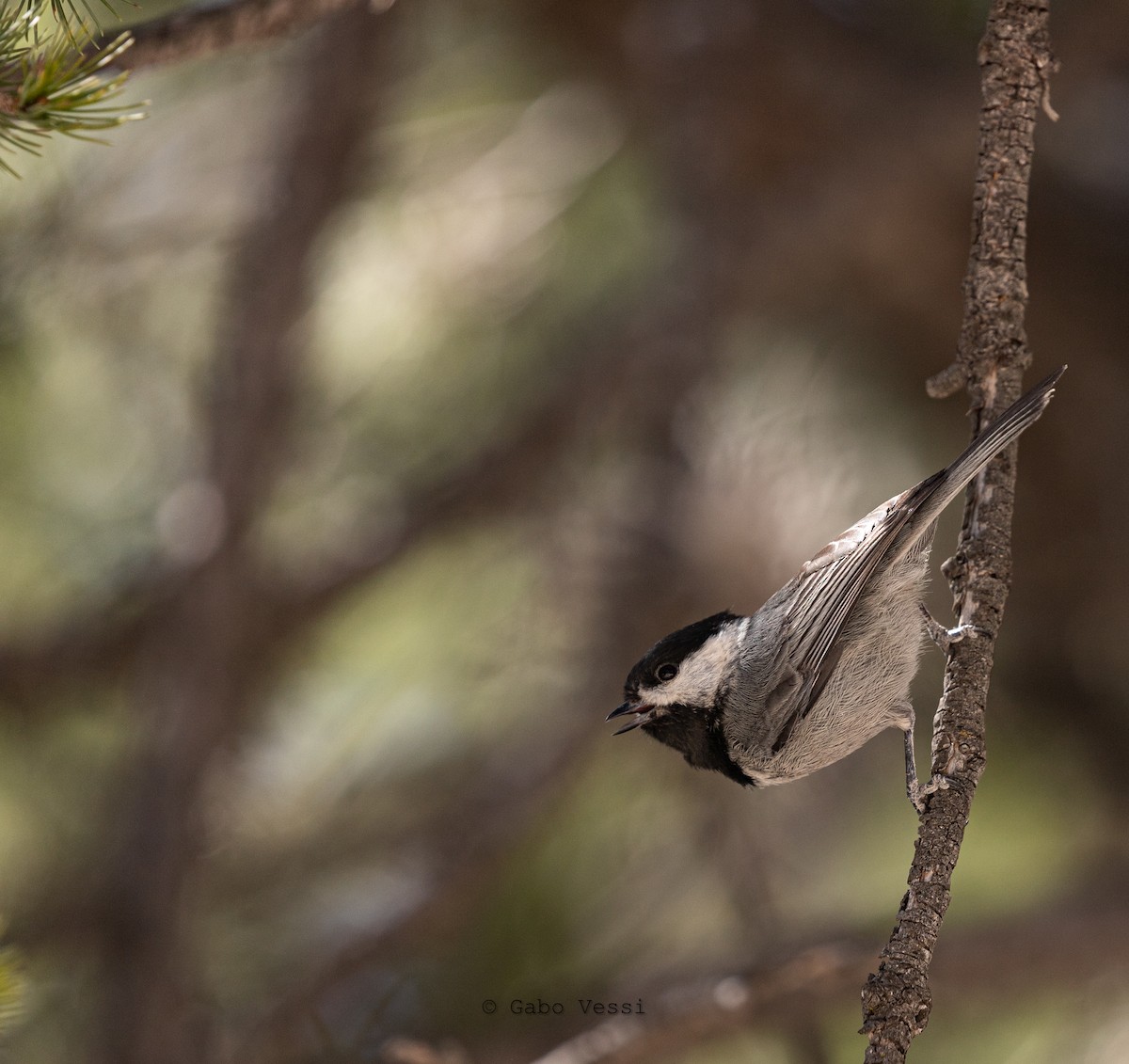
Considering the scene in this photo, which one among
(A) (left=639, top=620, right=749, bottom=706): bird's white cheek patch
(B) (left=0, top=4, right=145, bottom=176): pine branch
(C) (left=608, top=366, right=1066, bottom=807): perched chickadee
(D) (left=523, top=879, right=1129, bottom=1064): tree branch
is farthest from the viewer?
(D) (left=523, top=879, right=1129, bottom=1064): tree branch

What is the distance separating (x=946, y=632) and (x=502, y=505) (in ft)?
6.76

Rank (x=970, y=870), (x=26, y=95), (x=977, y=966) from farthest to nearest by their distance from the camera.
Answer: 1. (x=970, y=870)
2. (x=977, y=966)
3. (x=26, y=95)

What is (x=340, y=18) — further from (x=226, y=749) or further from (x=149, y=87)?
(x=226, y=749)

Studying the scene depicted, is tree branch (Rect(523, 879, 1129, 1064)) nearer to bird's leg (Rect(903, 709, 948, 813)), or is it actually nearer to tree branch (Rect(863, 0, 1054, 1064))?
bird's leg (Rect(903, 709, 948, 813))

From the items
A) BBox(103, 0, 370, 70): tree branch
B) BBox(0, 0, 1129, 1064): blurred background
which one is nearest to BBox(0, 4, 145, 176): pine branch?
BBox(103, 0, 370, 70): tree branch

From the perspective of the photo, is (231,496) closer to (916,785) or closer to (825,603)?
(825,603)

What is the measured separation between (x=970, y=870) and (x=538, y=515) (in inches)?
60.4

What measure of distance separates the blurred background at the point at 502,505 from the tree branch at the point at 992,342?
55.5 inches

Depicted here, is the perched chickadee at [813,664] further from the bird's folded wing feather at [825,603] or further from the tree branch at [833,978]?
the tree branch at [833,978]

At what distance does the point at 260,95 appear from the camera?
11.2 feet

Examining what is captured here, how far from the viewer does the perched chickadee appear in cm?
130

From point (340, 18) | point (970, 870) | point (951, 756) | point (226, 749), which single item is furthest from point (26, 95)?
point (970, 870)

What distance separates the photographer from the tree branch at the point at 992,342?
3.55 ft

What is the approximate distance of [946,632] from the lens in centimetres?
125
